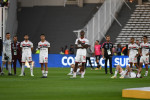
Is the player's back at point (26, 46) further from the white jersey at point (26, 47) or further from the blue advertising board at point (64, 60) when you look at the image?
the blue advertising board at point (64, 60)

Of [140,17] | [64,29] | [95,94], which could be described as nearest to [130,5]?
[140,17]

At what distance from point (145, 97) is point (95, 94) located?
211 cm

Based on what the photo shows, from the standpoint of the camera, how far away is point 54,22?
182 ft

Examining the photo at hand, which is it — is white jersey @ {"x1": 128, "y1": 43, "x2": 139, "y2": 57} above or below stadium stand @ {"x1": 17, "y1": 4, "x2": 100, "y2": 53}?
below

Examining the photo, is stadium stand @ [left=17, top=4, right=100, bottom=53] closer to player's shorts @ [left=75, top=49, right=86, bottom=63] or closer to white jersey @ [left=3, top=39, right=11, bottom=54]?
white jersey @ [left=3, top=39, right=11, bottom=54]

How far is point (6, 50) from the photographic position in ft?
91.2

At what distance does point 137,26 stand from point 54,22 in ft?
32.3

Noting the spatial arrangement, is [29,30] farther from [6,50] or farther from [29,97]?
[29,97]

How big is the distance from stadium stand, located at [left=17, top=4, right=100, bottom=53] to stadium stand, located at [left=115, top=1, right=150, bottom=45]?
5.26m

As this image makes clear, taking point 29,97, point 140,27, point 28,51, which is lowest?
point 29,97

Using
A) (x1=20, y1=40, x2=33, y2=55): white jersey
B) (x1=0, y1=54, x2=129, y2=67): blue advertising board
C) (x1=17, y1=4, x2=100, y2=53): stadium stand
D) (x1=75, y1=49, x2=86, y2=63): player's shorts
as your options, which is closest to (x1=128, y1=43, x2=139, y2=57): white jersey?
(x1=75, y1=49, x2=86, y2=63): player's shorts

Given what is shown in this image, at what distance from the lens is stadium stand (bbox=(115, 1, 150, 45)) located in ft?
165

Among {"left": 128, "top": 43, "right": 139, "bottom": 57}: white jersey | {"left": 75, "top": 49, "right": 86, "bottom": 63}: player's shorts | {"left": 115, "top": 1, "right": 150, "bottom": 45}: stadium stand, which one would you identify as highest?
{"left": 115, "top": 1, "right": 150, "bottom": 45}: stadium stand

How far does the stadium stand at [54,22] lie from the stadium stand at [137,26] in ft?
17.3
